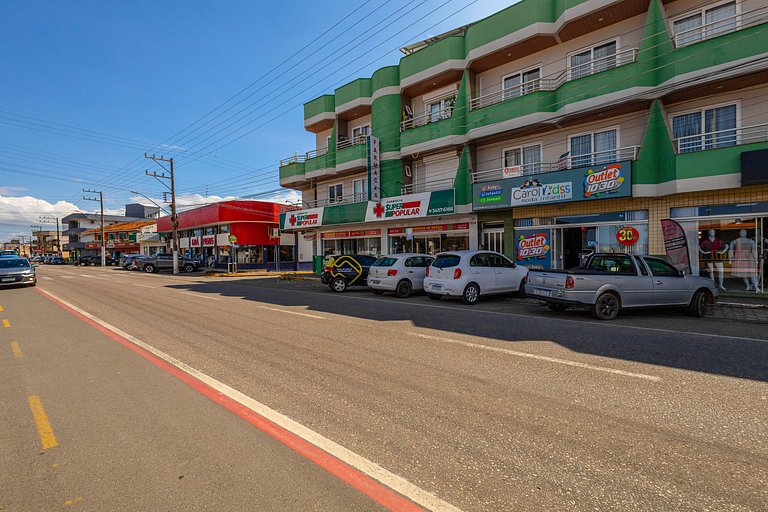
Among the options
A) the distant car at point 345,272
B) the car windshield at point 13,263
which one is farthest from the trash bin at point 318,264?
the car windshield at point 13,263

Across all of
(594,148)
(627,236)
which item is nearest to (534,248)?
(627,236)

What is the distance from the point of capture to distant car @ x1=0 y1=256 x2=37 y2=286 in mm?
19422

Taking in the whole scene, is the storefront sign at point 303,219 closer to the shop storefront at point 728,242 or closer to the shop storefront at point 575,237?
the shop storefront at point 575,237

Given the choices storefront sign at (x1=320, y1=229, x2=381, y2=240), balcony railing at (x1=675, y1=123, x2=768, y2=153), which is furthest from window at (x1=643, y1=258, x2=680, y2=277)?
storefront sign at (x1=320, y1=229, x2=381, y2=240)

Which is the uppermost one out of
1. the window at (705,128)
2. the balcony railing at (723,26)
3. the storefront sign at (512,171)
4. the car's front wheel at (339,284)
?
the balcony railing at (723,26)

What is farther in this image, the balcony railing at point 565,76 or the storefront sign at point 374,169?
the storefront sign at point 374,169

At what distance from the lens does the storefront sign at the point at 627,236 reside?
15.4 meters

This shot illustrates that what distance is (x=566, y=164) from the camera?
1756 centimetres

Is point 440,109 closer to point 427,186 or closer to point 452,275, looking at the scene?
point 427,186

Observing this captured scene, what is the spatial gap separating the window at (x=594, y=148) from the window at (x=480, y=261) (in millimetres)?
7219

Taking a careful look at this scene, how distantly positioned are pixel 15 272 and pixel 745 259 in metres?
30.9

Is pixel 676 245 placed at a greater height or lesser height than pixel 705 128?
lesser

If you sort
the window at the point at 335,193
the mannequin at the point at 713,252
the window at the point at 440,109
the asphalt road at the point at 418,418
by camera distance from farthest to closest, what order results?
the window at the point at 335,193
the window at the point at 440,109
the mannequin at the point at 713,252
the asphalt road at the point at 418,418

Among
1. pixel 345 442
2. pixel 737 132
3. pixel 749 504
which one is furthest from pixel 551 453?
pixel 737 132
